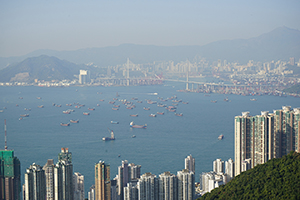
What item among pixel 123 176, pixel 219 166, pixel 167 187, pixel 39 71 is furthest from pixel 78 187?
pixel 39 71

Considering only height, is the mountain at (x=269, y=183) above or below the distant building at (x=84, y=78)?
below

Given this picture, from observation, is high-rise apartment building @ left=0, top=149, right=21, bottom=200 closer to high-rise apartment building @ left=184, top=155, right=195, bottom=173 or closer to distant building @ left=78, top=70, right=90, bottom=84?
high-rise apartment building @ left=184, top=155, right=195, bottom=173

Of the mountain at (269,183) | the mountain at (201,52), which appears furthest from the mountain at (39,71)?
the mountain at (269,183)

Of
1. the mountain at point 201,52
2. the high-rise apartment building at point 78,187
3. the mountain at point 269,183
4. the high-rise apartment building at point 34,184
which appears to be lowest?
the high-rise apartment building at point 78,187

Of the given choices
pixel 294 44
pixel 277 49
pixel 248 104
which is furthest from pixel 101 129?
pixel 277 49

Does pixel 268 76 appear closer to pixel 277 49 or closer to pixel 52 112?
pixel 277 49

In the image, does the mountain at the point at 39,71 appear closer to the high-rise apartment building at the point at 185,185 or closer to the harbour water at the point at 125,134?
the harbour water at the point at 125,134

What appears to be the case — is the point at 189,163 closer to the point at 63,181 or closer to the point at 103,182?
the point at 103,182
